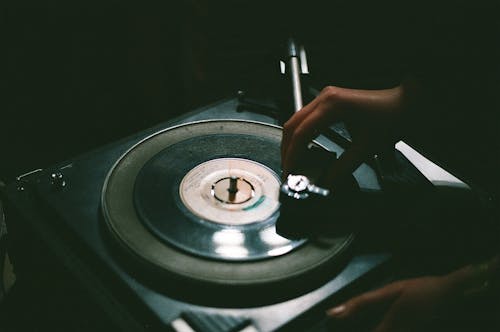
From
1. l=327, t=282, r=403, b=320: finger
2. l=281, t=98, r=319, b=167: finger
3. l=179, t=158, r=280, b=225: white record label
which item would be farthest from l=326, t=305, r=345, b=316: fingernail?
l=281, t=98, r=319, b=167: finger

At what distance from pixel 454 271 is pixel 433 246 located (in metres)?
0.07

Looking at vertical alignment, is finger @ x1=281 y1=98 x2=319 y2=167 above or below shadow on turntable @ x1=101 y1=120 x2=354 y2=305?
above

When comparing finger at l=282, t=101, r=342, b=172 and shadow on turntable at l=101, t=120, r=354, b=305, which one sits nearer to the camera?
shadow on turntable at l=101, t=120, r=354, b=305

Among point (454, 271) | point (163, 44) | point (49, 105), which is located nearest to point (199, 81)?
point (163, 44)

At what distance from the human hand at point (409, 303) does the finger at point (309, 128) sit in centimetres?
29

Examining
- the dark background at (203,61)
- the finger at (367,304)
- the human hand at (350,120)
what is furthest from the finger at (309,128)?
the finger at (367,304)

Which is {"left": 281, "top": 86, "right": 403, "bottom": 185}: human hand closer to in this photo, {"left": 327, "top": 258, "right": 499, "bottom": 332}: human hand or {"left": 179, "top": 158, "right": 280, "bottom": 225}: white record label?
{"left": 179, "top": 158, "right": 280, "bottom": 225}: white record label

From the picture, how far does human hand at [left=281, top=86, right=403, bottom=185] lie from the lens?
3.08 feet

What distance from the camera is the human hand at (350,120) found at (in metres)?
0.94

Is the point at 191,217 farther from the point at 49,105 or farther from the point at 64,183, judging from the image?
the point at 49,105

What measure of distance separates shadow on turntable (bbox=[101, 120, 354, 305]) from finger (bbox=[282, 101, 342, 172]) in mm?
95

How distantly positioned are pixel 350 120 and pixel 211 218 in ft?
0.99

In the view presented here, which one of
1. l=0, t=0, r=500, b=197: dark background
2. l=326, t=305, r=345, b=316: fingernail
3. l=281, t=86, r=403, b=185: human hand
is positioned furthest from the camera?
l=0, t=0, r=500, b=197: dark background

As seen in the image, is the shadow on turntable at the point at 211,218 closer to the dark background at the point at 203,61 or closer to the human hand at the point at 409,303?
the human hand at the point at 409,303
